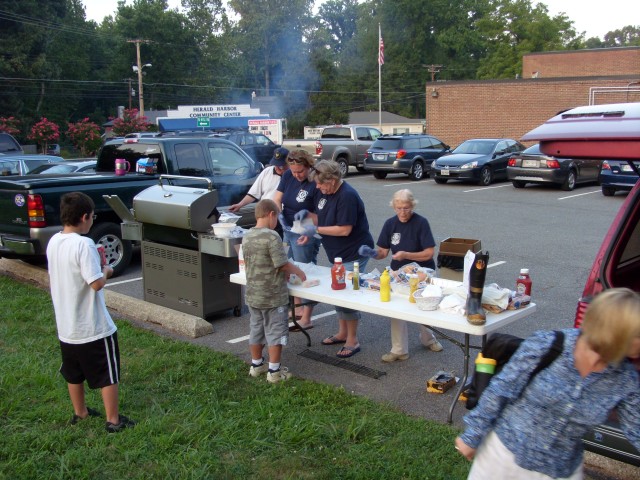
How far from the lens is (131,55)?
221 feet

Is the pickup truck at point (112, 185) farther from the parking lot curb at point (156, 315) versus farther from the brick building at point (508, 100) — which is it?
the brick building at point (508, 100)

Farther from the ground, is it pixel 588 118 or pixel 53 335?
pixel 588 118

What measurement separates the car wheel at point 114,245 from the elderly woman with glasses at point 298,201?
121 inches

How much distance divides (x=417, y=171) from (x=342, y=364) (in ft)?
56.9

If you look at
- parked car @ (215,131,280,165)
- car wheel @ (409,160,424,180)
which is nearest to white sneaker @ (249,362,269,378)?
parked car @ (215,131,280,165)

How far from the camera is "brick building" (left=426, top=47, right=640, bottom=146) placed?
2658 centimetres

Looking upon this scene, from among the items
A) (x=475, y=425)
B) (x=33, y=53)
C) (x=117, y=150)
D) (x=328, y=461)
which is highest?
(x=33, y=53)

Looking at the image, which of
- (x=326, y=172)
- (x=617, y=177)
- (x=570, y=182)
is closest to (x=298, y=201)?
(x=326, y=172)

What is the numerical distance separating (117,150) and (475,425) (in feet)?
29.6

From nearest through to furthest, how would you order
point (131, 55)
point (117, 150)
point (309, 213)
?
point (309, 213) → point (117, 150) → point (131, 55)

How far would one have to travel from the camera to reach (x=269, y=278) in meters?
5.25

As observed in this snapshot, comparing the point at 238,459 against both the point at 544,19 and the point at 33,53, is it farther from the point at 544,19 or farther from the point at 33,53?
the point at 544,19

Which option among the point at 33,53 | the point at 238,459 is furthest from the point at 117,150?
the point at 33,53

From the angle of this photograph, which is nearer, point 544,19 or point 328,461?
point 328,461
